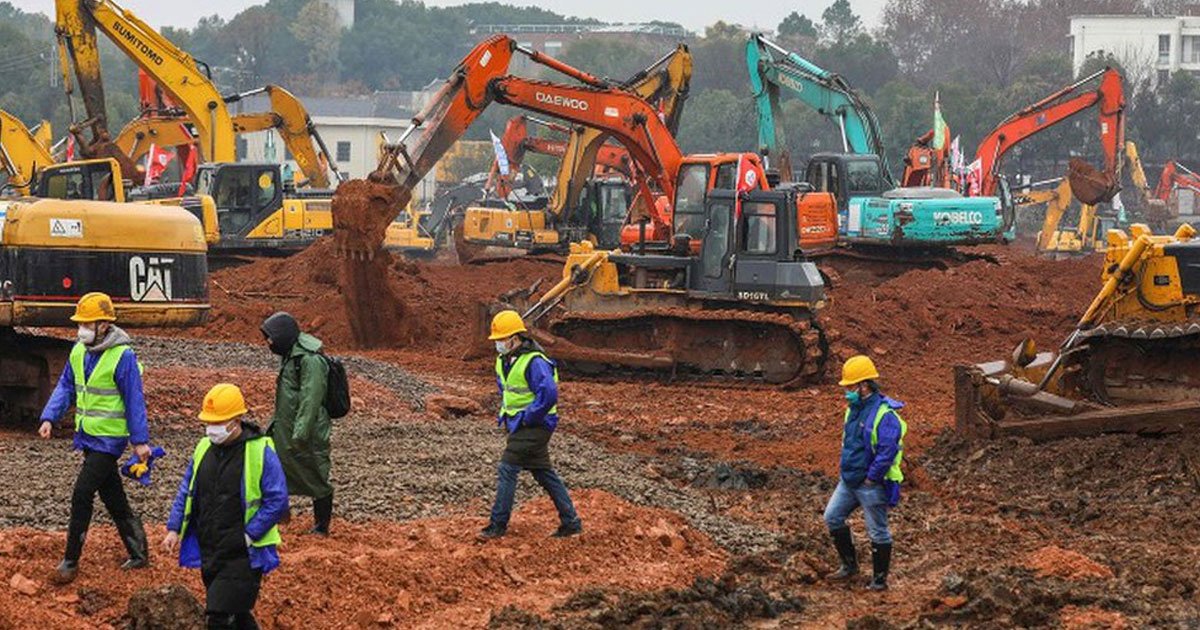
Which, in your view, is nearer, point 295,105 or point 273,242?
point 273,242

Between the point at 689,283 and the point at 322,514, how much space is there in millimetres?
12357

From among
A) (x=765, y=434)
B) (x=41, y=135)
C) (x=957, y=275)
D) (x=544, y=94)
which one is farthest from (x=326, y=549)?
(x=41, y=135)

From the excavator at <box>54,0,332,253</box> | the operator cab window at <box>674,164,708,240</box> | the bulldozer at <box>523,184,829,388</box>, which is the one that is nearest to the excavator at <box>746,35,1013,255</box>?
the operator cab window at <box>674,164,708,240</box>

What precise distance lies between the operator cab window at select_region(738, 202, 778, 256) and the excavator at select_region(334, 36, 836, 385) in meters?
0.01

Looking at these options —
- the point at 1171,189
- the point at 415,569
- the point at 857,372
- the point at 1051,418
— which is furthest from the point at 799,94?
the point at 1171,189

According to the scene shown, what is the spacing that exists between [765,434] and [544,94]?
8.43 meters

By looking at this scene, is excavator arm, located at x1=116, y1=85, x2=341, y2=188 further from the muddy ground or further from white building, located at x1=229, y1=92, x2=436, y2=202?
white building, located at x1=229, y1=92, x2=436, y2=202

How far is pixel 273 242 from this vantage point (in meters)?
38.0

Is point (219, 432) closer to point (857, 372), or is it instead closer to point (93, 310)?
point (93, 310)

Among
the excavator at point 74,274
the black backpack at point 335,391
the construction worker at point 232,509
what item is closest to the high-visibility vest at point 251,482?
the construction worker at point 232,509

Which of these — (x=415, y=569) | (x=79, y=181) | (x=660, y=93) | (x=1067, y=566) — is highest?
(x=660, y=93)

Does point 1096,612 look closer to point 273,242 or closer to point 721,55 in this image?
point 273,242

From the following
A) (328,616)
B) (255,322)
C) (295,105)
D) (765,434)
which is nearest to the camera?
(328,616)

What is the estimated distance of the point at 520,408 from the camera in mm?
13609
